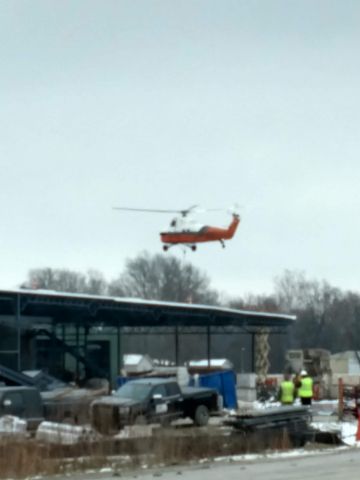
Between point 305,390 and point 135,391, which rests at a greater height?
point 135,391

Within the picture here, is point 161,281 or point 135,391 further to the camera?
point 161,281

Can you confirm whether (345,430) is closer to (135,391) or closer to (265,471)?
(135,391)

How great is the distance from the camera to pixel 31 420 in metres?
33.6

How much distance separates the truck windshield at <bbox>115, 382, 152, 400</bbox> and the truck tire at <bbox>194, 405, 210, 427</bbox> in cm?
241

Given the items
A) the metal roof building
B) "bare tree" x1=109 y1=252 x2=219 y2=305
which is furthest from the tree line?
the metal roof building

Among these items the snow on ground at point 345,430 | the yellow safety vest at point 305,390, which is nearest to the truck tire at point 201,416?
the yellow safety vest at point 305,390

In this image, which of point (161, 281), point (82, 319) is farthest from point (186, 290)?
point (82, 319)

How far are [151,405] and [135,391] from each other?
808mm

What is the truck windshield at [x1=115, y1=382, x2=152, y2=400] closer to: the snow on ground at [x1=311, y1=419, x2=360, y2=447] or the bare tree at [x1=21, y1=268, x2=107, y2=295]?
the snow on ground at [x1=311, y1=419, x2=360, y2=447]

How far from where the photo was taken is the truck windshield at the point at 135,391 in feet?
118

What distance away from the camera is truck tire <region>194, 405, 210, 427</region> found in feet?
123

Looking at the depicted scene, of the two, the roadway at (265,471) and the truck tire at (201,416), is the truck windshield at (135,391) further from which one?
the roadway at (265,471)

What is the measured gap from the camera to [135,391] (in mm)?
36219

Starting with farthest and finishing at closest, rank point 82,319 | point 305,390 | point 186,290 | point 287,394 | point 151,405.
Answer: point 186,290 → point 82,319 → point 305,390 → point 287,394 → point 151,405
